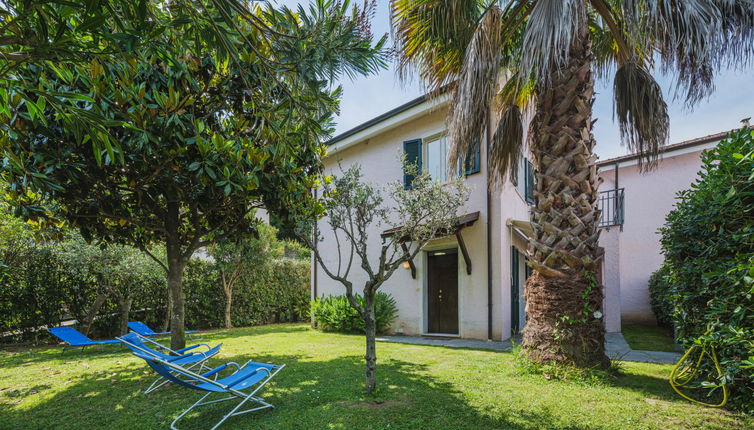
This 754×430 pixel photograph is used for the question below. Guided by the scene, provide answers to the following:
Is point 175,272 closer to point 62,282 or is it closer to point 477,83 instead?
point 477,83

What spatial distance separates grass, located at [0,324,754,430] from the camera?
4.16 m

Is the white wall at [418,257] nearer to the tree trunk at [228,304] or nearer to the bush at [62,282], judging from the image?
the tree trunk at [228,304]

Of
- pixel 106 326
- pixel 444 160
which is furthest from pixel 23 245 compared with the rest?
pixel 444 160

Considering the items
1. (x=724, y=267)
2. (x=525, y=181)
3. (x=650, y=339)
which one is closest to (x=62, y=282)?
(x=525, y=181)

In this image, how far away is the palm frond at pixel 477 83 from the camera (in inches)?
225

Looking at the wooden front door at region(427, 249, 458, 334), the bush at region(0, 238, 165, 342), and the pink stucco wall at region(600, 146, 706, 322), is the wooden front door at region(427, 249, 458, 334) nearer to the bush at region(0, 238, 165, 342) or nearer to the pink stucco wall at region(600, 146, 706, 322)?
the pink stucco wall at region(600, 146, 706, 322)

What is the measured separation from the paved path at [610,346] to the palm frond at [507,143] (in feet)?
13.2

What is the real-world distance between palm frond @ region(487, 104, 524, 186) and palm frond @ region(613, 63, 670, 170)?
1.64m

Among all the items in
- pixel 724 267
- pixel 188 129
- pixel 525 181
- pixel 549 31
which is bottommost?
pixel 724 267

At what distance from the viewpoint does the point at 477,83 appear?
18.8ft

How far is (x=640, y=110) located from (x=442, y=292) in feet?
22.8

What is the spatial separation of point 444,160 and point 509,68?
11.3 ft

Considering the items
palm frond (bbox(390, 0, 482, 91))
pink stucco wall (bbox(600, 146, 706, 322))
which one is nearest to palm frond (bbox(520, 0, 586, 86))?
palm frond (bbox(390, 0, 482, 91))

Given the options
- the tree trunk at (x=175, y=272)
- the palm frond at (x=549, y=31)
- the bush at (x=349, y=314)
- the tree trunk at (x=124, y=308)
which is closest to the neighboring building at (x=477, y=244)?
the bush at (x=349, y=314)
